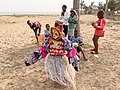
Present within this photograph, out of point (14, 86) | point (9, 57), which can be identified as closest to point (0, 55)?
point (9, 57)

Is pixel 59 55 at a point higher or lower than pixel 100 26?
lower

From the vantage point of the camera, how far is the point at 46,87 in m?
5.43

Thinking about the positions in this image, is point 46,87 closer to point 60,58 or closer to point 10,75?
point 60,58

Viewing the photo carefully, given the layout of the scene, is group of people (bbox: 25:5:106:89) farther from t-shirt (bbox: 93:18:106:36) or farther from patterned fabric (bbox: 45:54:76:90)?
t-shirt (bbox: 93:18:106:36)

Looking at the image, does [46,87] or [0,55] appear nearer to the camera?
[46,87]

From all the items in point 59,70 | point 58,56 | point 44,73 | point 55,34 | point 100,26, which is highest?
point 55,34

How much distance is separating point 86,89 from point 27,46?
435 cm

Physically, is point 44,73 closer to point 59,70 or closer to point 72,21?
point 59,70

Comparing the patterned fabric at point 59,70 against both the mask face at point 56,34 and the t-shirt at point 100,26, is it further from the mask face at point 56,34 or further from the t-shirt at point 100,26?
the t-shirt at point 100,26

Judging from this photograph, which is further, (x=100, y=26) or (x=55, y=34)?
(x=100, y=26)

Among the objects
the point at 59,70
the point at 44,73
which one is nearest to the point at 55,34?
the point at 59,70

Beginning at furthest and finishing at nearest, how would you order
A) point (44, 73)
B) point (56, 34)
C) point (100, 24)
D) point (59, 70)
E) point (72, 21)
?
point (72, 21)
point (100, 24)
point (44, 73)
point (59, 70)
point (56, 34)

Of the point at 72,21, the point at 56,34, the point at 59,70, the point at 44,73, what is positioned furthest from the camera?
the point at 72,21

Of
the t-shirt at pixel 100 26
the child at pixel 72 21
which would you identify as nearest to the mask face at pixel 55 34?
the child at pixel 72 21
